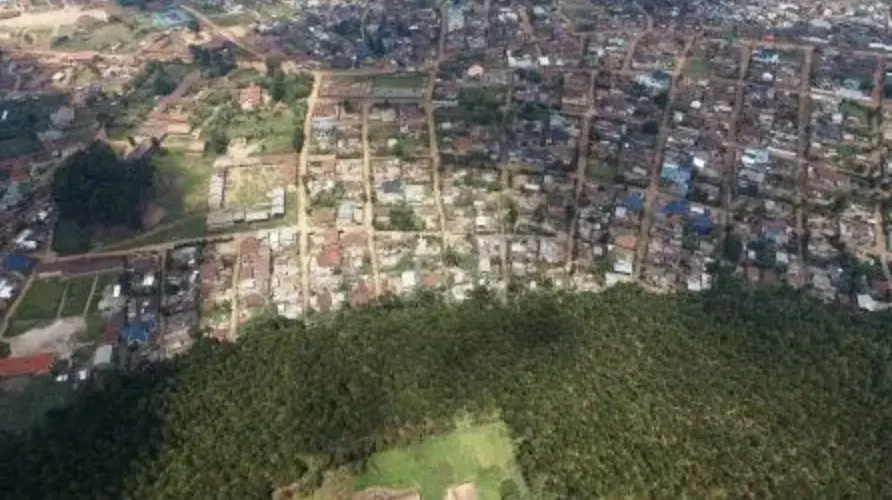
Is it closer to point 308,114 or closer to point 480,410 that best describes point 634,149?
point 308,114

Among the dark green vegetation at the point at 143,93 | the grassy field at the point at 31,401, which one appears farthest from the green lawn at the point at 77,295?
the dark green vegetation at the point at 143,93

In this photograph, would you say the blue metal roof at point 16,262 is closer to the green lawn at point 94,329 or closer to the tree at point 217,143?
the green lawn at point 94,329

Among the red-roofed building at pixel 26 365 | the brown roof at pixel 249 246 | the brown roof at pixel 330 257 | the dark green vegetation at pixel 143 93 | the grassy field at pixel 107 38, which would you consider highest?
the grassy field at pixel 107 38

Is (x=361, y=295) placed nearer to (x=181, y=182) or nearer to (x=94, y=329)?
(x=94, y=329)

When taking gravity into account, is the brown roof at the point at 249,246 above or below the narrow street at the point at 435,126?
below

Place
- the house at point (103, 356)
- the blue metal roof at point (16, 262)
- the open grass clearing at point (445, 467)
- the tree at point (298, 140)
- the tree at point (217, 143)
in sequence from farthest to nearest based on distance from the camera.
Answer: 1. the tree at point (217, 143)
2. the tree at point (298, 140)
3. the blue metal roof at point (16, 262)
4. the house at point (103, 356)
5. the open grass clearing at point (445, 467)

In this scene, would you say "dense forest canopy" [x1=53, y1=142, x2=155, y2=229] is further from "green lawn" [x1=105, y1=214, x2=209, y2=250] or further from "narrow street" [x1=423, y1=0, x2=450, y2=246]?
"narrow street" [x1=423, y1=0, x2=450, y2=246]
